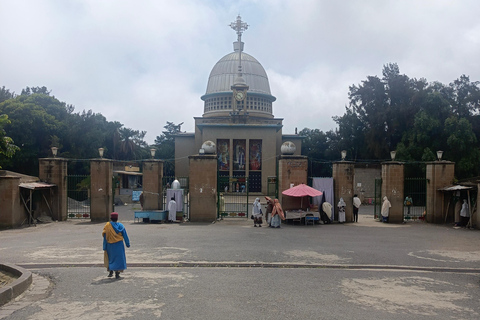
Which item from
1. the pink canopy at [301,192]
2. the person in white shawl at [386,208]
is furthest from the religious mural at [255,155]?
the pink canopy at [301,192]

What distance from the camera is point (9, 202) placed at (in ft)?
57.2

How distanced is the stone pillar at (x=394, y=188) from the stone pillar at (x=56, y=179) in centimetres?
1504

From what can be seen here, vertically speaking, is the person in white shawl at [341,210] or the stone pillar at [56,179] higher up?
the stone pillar at [56,179]

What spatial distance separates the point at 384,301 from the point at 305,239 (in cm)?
719

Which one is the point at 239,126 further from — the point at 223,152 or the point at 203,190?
the point at 203,190

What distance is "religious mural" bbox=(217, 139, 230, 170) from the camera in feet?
145

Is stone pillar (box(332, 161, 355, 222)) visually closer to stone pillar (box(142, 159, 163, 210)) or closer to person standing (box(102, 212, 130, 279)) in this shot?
stone pillar (box(142, 159, 163, 210))

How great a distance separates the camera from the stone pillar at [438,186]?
1997 centimetres

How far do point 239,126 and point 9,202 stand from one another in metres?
29.1

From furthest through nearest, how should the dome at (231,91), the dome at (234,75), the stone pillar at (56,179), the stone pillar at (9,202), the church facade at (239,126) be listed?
the dome at (234,75) → the dome at (231,91) → the church facade at (239,126) → the stone pillar at (56,179) → the stone pillar at (9,202)

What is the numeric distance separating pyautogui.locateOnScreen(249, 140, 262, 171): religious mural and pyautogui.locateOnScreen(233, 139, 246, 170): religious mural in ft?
2.71

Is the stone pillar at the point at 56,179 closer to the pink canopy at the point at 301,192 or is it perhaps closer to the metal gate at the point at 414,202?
the pink canopy at the point at 301,192

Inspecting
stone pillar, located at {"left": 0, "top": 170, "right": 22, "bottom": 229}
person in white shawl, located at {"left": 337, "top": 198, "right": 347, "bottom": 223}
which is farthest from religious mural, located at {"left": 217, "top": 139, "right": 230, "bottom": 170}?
stone pillar, located at {"left": 0, "top": 170, "right": 22, "bottom": 229}

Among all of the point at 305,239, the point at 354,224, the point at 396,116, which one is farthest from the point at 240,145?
the point at 305,239
